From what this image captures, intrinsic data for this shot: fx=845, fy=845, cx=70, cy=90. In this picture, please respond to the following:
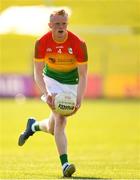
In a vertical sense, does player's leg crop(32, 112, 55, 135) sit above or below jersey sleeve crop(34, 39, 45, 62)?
below

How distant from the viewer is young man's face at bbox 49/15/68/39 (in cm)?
1015

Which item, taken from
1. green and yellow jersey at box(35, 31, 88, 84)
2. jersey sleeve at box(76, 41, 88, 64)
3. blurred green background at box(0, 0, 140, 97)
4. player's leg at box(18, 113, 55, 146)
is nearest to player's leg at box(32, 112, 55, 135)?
player's leg at box(18, 113, 55, 146)

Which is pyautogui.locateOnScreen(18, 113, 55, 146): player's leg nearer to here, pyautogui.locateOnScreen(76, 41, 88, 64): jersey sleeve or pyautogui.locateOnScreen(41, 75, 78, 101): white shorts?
pyautogui.locateOnScreen(41, 75, 78, 101): white shorts

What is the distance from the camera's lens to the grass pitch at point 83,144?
10734mm

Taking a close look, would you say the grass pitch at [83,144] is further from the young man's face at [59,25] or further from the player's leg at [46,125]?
the young man's face at [59,25]

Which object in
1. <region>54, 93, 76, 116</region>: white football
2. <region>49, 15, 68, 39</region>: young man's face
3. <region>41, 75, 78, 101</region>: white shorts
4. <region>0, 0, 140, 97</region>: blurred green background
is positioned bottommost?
<region>0, 0, 140, 97</region>: blurred green background

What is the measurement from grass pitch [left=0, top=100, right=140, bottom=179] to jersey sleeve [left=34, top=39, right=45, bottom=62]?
1417mm

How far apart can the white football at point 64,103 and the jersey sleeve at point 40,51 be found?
1.74 ft

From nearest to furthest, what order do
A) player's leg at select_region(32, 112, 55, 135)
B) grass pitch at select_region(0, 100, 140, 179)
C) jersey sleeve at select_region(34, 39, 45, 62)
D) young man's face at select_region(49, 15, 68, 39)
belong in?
young man's face at select_region(49, 15, 68, 39)
jersey sleeve at select_region(34, 39, 45, 62)
grass pitch at select_region(0, 100, 140, 179)
player's leg at select_region(32, 112, 55, 135)

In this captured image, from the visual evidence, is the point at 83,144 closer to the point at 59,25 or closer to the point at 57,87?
the point at 57,87

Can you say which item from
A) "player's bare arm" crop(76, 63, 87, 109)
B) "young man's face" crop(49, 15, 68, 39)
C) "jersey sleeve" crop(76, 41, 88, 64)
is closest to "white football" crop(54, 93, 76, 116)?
"player's bare arm" crop(76, 63, 87, 109)

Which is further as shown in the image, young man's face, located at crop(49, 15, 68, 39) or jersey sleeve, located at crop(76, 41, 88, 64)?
jersey sleeve, located at crop(76, 41, 88, 64)

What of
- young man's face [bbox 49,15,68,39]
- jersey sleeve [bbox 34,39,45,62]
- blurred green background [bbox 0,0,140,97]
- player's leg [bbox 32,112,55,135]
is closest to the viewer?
young man's face [bbox 49,15,68,39]

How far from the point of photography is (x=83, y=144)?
16.7m
